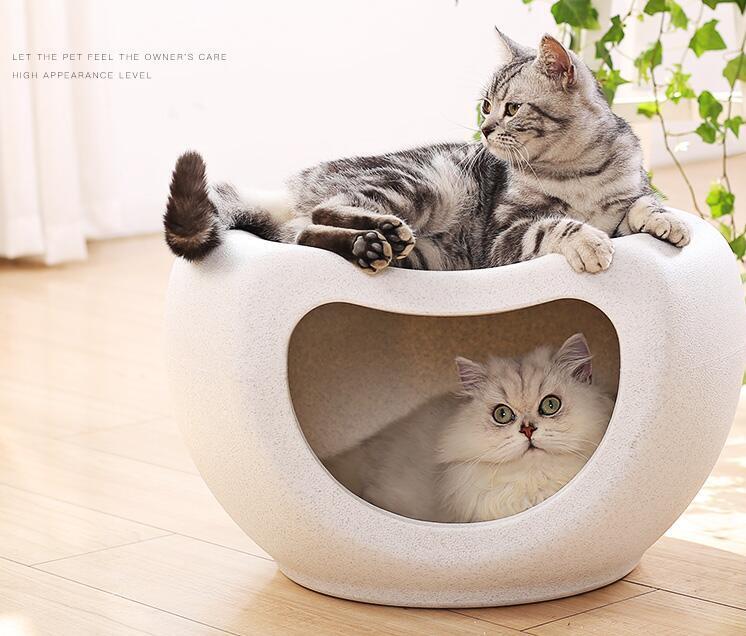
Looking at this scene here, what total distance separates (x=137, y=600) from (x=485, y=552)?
438 millimetres

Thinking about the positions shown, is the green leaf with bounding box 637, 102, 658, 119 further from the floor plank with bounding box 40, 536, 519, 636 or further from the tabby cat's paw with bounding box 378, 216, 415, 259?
the floor plank with bounding box 40, 536, 519, 636

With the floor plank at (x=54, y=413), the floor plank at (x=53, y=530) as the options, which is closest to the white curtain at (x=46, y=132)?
the floor plank at (x=54, y=413)

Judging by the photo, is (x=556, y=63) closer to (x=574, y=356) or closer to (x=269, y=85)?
(x=574, y=356)

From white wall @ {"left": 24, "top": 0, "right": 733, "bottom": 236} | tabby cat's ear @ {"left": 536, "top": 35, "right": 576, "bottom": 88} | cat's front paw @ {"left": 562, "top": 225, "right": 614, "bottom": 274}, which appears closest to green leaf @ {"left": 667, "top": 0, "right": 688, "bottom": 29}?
tabby cat's ear @ {"left": 536, "top": 35, "right": 576, "bottom": 88}

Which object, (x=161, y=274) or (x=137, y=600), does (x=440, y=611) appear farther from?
(x=161, y=274)

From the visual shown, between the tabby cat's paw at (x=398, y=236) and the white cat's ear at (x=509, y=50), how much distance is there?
419 millimetres

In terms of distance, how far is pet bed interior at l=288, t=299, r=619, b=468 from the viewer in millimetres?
1538

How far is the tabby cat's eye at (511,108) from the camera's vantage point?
146 centimetres

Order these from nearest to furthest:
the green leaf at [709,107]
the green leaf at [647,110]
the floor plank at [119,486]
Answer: the floor plank at [119,486] < the green leaf at [709,107] < the green leaf at [647,110]

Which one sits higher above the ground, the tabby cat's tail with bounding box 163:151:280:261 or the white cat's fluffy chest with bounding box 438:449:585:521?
the tabby cat's tail with bounding box 163:151:280:261

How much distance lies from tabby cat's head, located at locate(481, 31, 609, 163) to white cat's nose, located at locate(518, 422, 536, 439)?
1.15 feet

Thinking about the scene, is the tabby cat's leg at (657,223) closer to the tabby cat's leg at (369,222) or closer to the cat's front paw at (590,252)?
the cat's front paw at (590,252)

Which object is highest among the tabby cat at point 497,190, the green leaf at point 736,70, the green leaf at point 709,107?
the green leaf at point 736,70

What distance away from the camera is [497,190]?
1.56 meters
